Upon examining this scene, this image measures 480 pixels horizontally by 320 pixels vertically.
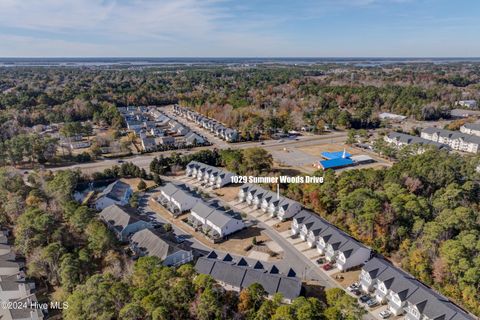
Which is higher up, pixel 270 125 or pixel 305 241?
pixel 270 125

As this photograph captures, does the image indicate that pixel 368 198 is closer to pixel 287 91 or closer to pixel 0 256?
pixel 0 256

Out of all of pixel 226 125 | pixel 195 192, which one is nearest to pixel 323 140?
pixel 226 125

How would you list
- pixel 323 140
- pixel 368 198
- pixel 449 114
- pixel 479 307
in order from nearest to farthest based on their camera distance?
pixel 479 307 < pixel 368 198 < pixel 323 140 < pixel 449 114

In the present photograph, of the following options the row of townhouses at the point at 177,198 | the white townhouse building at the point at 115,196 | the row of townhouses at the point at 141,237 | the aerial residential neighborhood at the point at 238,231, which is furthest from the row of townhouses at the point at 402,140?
the row of townhouses at the point at 141,237

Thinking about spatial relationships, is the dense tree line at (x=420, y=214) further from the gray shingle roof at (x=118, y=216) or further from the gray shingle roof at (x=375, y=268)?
the gray shingle roof at (x=118, y=216)

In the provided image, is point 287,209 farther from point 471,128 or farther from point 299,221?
point 471,128

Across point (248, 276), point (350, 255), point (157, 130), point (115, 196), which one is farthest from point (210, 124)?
point (248, 276)

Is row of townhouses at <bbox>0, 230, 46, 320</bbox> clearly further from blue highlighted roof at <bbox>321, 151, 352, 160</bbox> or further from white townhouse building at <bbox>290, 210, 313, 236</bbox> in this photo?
blue highlighted roof at <bbox>321, 151, 352, 160</bbox>
